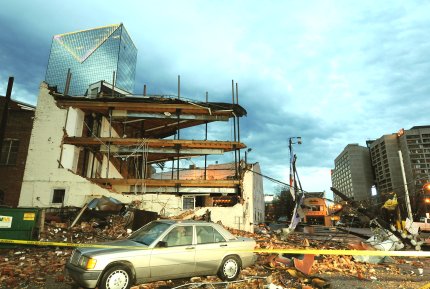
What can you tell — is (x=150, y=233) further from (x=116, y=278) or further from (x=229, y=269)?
(x=229, y=269)

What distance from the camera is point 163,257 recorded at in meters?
6.15

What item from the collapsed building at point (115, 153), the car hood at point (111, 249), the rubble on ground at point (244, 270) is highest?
the collapsed building at point (115, 153)

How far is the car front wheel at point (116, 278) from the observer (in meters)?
5.53

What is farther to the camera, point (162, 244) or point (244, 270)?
point (244, 270)

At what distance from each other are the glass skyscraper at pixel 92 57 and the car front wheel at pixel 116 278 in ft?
498

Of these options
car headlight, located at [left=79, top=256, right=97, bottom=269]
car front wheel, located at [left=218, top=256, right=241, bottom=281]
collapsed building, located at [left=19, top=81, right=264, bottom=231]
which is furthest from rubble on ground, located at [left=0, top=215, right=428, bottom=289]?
collapsed building, located at [left=19, top=81, right=264, bottom=231]

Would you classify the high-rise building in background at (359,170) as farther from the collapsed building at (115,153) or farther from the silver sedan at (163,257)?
the silver sedan at (163,257)

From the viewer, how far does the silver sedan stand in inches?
219

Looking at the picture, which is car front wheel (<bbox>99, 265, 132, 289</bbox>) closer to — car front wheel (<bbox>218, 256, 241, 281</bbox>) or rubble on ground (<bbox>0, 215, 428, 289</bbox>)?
rubble on ground (<bbox>0, 215, 428, 289</bbox>)

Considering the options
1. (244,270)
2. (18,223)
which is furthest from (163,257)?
(18,223)

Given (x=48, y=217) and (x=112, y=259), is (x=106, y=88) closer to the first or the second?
(x=48, y=217)

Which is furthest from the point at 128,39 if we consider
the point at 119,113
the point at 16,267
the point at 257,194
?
the point at 16,267

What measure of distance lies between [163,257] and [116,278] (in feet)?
3.26

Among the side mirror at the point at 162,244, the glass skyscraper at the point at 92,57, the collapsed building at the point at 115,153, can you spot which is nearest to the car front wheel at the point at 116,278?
the side mirror at the point at 162,244
